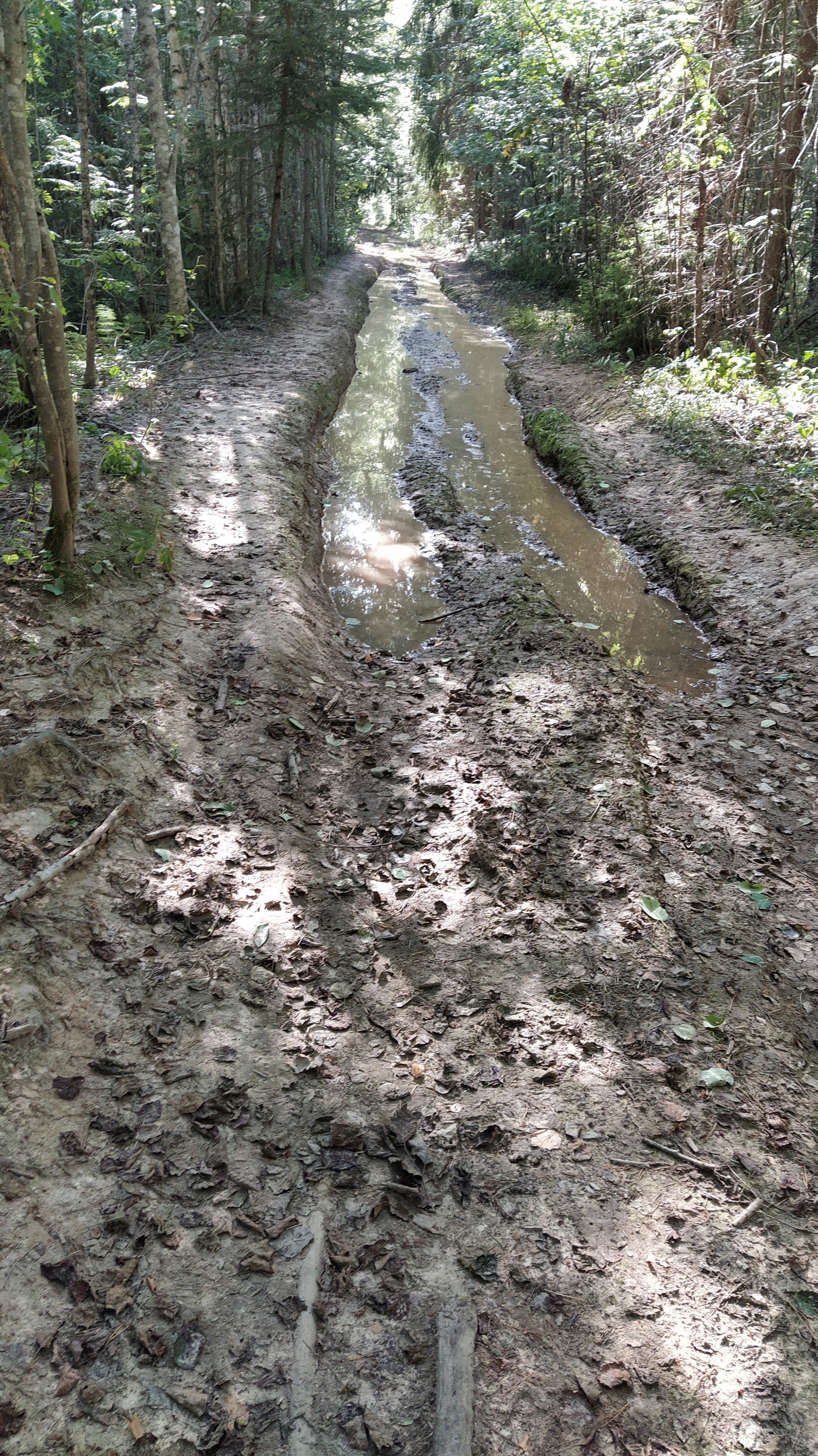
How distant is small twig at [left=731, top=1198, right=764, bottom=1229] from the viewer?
284 cm

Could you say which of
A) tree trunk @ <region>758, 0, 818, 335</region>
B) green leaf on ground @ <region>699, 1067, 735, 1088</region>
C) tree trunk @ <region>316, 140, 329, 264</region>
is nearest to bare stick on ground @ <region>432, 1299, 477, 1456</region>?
green leaf on ground @ <region>699, 1067, 735, 1088</region>

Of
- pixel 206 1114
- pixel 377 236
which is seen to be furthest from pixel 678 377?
pixel 377 236

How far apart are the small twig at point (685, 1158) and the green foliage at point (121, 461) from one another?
6.47 meters

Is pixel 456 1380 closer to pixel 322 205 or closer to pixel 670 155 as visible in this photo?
pixel 670 155

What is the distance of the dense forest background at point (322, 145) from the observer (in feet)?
21.9

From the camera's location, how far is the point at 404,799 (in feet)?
16.2

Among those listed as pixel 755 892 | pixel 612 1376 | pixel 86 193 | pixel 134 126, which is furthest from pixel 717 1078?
pixel 134 126

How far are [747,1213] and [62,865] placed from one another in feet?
9.74

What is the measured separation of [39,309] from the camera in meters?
4.60

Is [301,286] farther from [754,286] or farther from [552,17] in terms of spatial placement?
[754,286]

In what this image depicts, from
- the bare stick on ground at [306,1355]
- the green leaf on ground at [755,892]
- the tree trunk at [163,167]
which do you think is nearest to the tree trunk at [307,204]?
the tree trunk at [163,167]

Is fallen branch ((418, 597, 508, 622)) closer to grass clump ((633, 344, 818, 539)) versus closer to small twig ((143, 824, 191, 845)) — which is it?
grass clump ((633, 344, 818, 539))

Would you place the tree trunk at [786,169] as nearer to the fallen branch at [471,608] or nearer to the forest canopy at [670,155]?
the forest canopy at [670,155]

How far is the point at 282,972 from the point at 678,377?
11.1 metres
